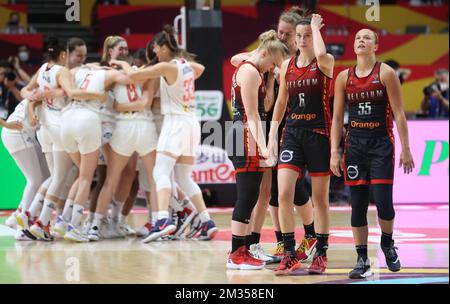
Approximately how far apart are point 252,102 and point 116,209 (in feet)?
10.5

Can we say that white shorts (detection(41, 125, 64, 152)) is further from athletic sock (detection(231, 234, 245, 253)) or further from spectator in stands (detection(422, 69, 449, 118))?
spectator in stands (detection(422, 69, 449, 118))

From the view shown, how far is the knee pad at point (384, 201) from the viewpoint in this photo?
6848mm

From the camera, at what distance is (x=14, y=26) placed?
54.9ft

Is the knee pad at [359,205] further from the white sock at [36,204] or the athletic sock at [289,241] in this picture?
the white sock at [36,204]

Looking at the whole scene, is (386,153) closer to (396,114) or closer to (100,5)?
(396,114)

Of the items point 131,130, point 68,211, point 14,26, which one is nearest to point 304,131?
point 131,130

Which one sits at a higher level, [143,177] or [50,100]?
[50,100]

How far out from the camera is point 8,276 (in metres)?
7.18

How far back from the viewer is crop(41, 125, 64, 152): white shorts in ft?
31.0

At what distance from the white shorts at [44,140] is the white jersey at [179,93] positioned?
131 centimetres

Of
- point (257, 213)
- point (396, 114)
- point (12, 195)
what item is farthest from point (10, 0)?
point (396, 114)

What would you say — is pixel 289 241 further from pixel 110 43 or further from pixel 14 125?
pixel 14 125

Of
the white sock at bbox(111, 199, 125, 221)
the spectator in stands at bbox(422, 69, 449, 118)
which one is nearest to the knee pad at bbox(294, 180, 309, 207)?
the white sock at bbox(111, 199, 125, 221)

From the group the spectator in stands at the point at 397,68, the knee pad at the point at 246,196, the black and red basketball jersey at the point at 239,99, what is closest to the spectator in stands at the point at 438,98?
the spectator in stands at the point at 397,68
